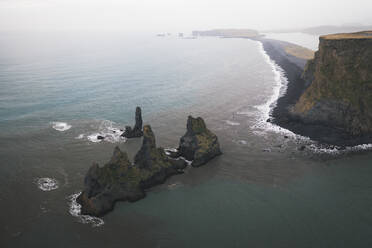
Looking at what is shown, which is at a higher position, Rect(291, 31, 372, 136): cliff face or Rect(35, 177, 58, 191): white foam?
Rect(291, 31, 372, 136): cliff face

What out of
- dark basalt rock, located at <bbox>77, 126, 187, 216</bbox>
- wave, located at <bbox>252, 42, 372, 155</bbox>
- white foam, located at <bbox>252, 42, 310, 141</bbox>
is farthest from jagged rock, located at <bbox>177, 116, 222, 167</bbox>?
white foam, located at <bbox>252, 42, 310, 141</bbox>

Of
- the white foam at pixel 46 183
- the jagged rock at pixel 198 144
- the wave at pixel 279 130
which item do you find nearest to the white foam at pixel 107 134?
the white foam at pixel 46 183

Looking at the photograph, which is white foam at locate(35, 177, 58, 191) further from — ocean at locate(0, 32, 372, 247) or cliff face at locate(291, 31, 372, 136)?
cliff face at locate(291, 31, 372, 136)

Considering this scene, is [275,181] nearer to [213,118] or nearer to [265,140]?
[265,140]

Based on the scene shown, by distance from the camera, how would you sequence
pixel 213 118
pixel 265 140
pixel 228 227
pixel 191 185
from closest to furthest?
pixel 228 227, pixel 191 185, pixel 265 140, pixel 213 118

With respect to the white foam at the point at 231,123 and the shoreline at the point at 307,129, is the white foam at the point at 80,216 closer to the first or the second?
the white foam at the point at 231,123

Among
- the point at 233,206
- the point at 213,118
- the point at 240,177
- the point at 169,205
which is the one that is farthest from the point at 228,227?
the point at 213,118

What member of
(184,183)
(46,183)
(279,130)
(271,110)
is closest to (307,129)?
(279,130)
